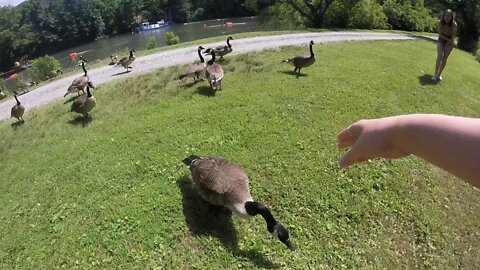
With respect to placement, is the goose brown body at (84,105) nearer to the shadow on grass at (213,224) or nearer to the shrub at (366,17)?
the shadow on grass at (213,224)

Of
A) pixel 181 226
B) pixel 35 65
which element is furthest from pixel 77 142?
pixel 35 65

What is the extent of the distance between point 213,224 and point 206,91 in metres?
6.12

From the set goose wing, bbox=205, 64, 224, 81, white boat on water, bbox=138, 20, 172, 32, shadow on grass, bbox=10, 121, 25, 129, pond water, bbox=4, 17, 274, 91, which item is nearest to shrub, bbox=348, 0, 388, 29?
goose wing, bbox=205, 64, 224, 81

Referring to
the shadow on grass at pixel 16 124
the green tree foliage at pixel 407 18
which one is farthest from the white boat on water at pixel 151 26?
the shadow on grass at pixel 16 124

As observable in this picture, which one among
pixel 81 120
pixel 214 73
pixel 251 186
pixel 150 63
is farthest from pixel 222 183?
pixel 150 63

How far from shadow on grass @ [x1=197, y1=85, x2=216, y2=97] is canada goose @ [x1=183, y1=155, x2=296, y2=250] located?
509 centimetres

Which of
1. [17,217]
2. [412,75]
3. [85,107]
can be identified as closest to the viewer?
[17,217]

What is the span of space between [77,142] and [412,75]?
36.4 feet

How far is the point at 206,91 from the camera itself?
11.9 meters

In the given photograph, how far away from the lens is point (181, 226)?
646cm

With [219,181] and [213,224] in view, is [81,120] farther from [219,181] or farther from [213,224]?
[219,181]

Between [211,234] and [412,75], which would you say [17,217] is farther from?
[412,75]

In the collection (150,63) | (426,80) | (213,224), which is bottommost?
(426,80)

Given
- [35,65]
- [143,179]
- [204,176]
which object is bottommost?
[35,65]
